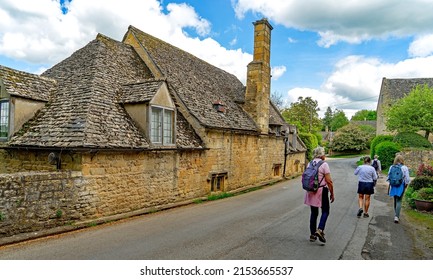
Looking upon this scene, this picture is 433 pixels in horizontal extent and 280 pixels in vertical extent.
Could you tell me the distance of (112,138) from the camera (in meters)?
9.23

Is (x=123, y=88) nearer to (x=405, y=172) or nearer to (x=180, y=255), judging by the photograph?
(x=180, y=255)

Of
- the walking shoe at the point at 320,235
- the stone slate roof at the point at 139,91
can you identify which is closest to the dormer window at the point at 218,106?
the stone slate roof at the point at 139,91

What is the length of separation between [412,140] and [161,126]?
23997mm

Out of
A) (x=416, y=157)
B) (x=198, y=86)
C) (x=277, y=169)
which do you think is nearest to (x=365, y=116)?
(x=416, y=157)

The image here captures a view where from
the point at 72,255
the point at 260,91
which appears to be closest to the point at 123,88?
the point at 72,255

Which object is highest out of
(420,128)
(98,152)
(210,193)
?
(420,128)

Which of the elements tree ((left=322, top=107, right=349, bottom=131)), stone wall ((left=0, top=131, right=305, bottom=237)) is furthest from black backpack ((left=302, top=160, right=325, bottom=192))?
tree ((left=322, top=107, right=349, bottom=131))

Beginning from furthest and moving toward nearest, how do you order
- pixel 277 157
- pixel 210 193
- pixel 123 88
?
pixel 277 157
pixel 210 193
pixel 123 88

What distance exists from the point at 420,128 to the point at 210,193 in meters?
23.2

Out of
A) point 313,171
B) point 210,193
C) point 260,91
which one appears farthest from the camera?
point 260,91

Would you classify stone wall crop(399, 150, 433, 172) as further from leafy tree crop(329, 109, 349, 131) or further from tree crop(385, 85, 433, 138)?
leafy tree crop(329, 109, 349, 131)

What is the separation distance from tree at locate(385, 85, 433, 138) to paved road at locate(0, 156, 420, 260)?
21.2 m

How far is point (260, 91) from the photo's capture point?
18.7 meters

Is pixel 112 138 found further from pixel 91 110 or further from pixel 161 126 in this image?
pixel 161 126
